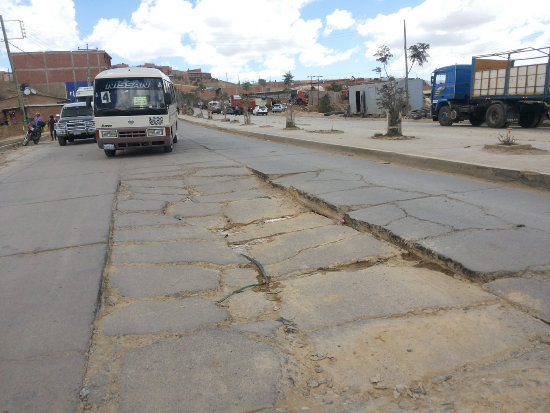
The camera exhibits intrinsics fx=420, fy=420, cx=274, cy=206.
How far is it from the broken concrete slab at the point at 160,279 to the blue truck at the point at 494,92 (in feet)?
61.8

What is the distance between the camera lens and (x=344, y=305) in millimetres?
3129

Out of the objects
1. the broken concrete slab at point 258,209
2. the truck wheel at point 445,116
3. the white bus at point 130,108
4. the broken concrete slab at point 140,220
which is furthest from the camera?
the truck wheel at point 445,116

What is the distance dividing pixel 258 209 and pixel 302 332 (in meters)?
3.51

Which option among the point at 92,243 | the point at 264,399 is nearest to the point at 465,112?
the point at 92,243

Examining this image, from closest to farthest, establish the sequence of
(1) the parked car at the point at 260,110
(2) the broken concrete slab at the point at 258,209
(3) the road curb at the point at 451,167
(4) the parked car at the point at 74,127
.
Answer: (2) the broken concrete slab at the point at 258,209 → (3) the road curb at the point at 451,167 → (4) the parked car at the point at 74,127 → (1) the parked car at the point at 260,110

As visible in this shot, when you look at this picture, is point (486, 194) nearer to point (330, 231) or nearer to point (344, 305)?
point (330, 231)

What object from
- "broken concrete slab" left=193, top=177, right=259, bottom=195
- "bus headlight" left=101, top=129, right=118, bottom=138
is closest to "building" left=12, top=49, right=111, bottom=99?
"bus headlight" left=101, top=129, right=118, bottom=138

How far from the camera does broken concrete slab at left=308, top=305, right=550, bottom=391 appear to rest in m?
2.34

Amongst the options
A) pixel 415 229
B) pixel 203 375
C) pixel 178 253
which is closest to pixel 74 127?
pixel 178 253

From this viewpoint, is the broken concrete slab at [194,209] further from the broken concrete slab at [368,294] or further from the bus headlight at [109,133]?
the bus headlight at [109,133]

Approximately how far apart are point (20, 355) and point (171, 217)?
3325mm

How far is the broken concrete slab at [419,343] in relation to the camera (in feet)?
7.66

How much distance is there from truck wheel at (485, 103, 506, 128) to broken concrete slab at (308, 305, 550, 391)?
764 inches

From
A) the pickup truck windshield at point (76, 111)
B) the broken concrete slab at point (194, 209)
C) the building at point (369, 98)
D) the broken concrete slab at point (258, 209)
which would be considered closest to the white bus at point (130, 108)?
the broken concrete slab at point (194, 209)
